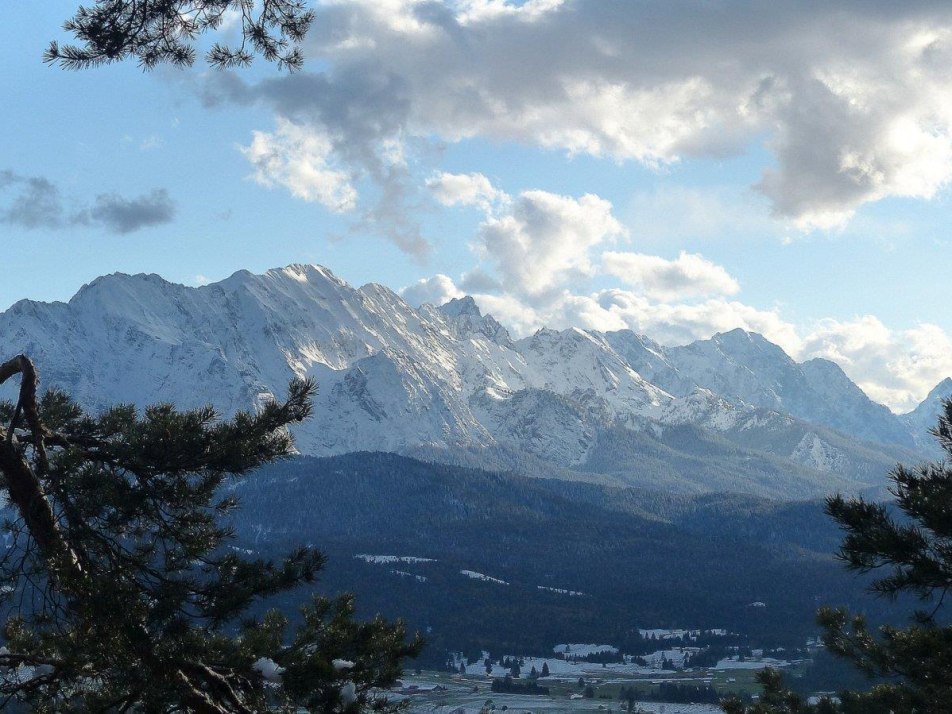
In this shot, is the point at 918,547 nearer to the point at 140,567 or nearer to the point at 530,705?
the point at 140,567

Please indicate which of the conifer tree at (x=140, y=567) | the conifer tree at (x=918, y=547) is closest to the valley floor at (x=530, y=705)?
the conifer tree at (x=918, y=547)

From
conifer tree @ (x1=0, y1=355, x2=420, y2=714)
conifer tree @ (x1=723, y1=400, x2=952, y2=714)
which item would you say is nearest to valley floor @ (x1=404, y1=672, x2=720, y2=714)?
conifer tree @ (x1=723, y1=400, x2=952, y2=714)

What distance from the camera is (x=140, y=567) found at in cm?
1734

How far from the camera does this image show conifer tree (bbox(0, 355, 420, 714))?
15922mm

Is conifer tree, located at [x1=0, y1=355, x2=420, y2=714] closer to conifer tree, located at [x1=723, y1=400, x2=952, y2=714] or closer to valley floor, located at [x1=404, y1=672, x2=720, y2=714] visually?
conifer tree, located at [x1=723, y1=400, x2=952, y2=714]

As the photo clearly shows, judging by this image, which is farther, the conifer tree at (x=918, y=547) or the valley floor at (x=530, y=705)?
the valley floor at (x=530, y=705)

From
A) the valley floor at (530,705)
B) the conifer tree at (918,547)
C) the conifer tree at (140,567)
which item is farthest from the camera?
the valley floor at (530,705)

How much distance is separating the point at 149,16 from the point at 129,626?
10607 mm

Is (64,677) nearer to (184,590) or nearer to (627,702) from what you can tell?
(184,590)

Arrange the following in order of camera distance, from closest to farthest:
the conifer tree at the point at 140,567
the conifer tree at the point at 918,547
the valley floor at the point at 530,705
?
the conifer tree at the point at 140,567, the conifer tree at the point at 918,547, the valley floor at the point at 530,705

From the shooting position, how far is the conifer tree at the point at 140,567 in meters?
15.9

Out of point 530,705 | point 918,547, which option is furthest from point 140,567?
point 530,705

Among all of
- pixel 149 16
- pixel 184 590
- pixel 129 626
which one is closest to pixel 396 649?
pixel 184 590

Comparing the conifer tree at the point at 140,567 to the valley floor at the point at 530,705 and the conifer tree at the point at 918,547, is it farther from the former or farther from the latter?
the valley floor at the point at 530,705
